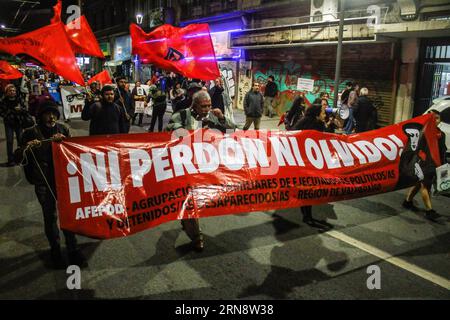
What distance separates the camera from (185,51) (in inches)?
345

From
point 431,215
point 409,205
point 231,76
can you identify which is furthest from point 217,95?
point 231,76

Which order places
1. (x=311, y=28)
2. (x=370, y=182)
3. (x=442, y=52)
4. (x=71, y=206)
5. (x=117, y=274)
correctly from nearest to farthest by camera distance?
(x=71, y=206), (x=117, y=274), (x=370, y=182), (x=442, y=52), (x=311, y=28)

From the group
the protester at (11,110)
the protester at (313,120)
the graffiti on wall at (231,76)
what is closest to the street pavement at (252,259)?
the protester at (313,120)

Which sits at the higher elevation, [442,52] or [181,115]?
[442,52]

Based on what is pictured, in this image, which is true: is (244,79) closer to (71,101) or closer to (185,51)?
(71,101)

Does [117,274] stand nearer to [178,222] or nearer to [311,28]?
[178,222]

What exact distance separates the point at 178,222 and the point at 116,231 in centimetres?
211

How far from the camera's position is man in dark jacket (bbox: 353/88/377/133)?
1184 cm

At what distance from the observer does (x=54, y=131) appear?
4.39 meters

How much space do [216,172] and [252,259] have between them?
3.78 feet

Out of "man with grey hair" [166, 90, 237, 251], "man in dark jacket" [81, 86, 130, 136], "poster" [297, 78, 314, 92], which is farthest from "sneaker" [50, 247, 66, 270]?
"poster" [297, 78, 314, 92]

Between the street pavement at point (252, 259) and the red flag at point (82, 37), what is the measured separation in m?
4.51

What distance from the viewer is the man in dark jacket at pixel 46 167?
4.14 metres

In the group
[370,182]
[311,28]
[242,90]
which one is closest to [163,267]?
[370,182]
